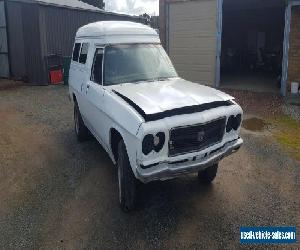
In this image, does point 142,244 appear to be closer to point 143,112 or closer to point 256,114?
point 143,112

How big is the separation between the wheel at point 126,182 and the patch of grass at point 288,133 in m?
3.99

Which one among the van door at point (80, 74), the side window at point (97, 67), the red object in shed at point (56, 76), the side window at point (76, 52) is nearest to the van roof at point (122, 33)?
the side window at point (97, 67)

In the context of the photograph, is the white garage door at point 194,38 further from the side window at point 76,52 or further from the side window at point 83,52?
the side window at point 83,52

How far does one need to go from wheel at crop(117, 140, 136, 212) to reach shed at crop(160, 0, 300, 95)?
1049cm

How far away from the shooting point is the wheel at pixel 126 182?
4645 mm

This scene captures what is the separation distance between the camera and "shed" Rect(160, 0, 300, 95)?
1319 centimetres

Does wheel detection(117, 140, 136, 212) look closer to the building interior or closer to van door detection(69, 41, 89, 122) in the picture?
van door detection(69, 41, 89, 122)

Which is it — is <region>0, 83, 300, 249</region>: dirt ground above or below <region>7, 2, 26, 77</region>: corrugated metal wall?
below

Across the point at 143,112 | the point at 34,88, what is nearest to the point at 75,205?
the point at 143,112

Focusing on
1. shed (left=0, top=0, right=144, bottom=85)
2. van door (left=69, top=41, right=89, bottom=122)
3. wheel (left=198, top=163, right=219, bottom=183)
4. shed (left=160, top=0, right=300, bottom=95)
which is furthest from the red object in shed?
wheel (left=198, top=163, right=219, bottom=183)

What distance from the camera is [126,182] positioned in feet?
15.3

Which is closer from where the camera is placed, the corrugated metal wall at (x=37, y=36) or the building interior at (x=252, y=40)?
the corrugated metal wall at (x=37, y=36)

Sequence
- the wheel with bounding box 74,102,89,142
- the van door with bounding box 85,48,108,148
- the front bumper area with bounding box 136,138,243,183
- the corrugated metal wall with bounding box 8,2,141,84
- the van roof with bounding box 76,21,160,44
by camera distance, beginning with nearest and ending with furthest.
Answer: the front bumper area with bounding box 136,138,243,183 → the van door with bounding box 85,48,108,148 → the van roof with bounding box 76,21,160,44 → the wheel with bounding box 74,102,89,142 → the corrugated metal wall with bounding box 8,2,141,84

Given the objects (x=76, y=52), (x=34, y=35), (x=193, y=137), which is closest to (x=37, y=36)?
(x=34, y=35)
